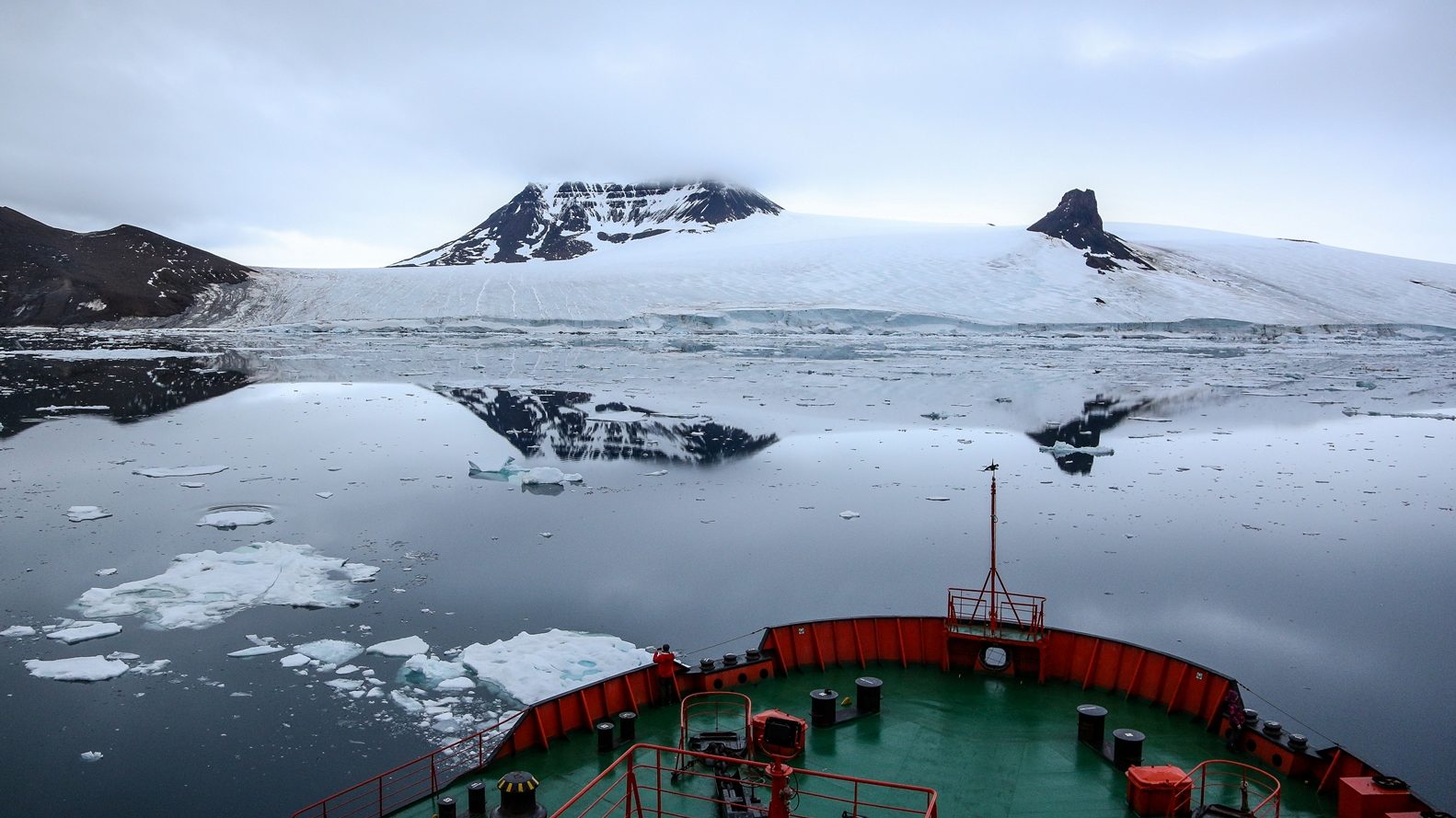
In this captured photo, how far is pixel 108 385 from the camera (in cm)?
2975

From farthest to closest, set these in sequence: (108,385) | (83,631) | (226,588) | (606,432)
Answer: (108,385) → (606,432) → (226,588) → (83,631)

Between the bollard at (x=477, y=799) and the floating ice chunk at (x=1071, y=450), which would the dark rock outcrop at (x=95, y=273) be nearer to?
the floating ice chunk at (x=1071, y=450)

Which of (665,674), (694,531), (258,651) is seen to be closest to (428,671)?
(258,651)

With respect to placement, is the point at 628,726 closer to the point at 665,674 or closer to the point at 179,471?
the point at 665,674

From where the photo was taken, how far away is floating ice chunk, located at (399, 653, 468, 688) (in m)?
8.26

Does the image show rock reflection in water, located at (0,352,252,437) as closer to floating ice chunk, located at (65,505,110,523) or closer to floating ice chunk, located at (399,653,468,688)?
floating ice chunk, located at (65,505,110,523)

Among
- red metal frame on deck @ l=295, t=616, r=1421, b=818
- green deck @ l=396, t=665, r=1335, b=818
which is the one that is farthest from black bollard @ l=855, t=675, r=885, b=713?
red metal frame on deck @ l=295, t=616, r=1421, b=818

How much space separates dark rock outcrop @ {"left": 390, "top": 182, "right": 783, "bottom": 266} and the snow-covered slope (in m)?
36.4

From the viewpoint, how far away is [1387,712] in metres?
7.89

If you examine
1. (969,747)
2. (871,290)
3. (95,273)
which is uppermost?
(95,273)

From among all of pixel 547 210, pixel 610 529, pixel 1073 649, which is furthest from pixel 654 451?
pixel 547 210

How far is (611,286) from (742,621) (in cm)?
4634

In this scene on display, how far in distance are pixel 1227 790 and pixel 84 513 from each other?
50.0ft

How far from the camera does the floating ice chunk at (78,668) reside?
8219 mm
